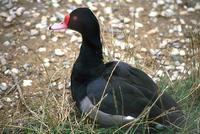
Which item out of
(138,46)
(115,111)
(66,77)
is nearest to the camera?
(115,111)

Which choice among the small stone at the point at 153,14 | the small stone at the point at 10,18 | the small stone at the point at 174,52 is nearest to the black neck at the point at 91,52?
the small stone at the point at 174,52

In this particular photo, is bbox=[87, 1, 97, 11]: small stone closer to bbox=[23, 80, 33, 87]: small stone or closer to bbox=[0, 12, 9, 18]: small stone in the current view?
bbox=[0, 12, 9, 18]: small stone

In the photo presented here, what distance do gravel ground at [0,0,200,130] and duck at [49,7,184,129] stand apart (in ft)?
1.41

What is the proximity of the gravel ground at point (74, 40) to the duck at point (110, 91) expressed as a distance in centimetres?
43

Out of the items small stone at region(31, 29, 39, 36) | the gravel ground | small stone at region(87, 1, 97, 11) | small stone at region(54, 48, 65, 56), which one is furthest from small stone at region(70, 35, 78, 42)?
small stone at region(87, 1, 97, 11)

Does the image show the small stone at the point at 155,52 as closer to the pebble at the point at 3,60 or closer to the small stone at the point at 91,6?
the small stone at the point at 91,6

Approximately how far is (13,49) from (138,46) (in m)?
1.15

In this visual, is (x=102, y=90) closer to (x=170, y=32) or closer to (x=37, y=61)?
(x=37, y=61)

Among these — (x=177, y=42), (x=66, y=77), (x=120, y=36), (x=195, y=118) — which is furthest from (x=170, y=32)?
(x=195, y=118)

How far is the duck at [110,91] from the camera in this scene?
3705 mm

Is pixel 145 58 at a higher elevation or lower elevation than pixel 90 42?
lower

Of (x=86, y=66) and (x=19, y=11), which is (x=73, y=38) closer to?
(x=19, y=11)

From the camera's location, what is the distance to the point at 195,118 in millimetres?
3748

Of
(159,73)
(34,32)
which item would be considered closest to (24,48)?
(34,32)
